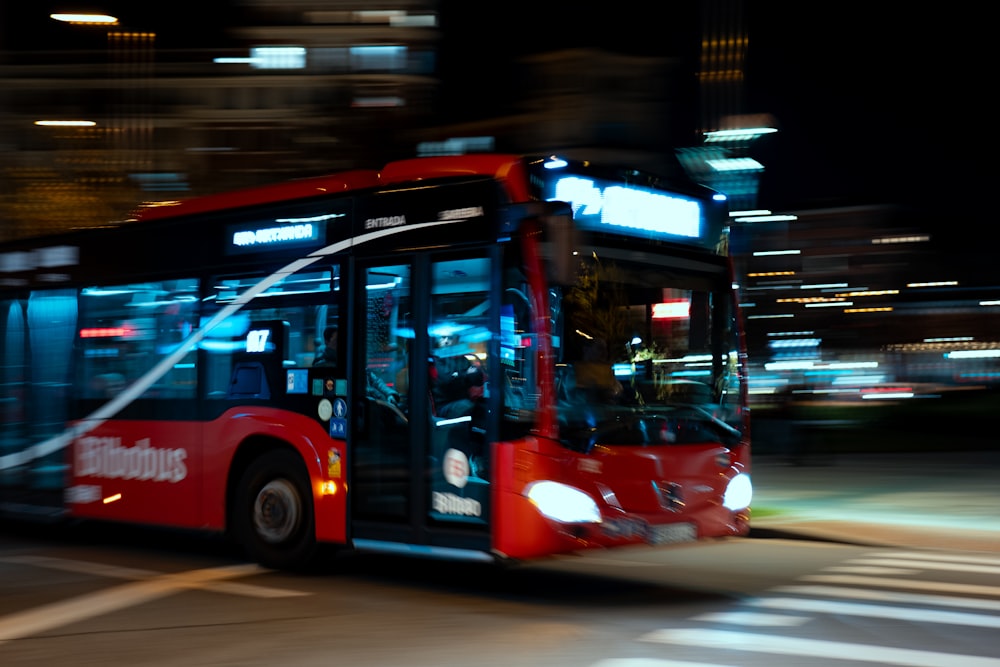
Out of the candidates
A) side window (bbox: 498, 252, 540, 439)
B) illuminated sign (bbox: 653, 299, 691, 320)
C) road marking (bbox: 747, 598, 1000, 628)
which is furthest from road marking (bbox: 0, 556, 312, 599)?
road marking (bbox: 747, 598, 1000, 628)

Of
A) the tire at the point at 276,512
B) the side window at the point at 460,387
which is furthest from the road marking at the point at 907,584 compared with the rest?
the tire at the point at 276,512

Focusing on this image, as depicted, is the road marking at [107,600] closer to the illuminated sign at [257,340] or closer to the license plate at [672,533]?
the illuminated sign at [257,340]

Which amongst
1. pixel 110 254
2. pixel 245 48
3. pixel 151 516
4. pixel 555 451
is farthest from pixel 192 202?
pixel 245 48

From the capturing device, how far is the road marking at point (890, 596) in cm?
852

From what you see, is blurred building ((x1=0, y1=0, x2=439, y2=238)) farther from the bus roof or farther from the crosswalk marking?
the crosswalk marking

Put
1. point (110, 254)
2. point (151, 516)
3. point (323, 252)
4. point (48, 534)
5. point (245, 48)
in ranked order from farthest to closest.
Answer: point (245, 48) → point (48, 534) → point (110, 254) → point (151, 516) → point (323, 252)

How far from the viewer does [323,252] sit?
9617mm

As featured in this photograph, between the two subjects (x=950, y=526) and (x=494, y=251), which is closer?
(x=494, y=251)

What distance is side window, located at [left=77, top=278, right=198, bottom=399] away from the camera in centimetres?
1063

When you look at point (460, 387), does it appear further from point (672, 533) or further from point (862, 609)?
point (862, 609)

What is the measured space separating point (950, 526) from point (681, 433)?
636 centimetres

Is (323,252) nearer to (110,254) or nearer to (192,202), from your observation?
(192,202)

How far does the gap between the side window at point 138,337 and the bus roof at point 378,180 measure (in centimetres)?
77

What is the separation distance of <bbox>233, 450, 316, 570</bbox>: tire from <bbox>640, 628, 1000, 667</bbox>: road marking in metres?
3.51
